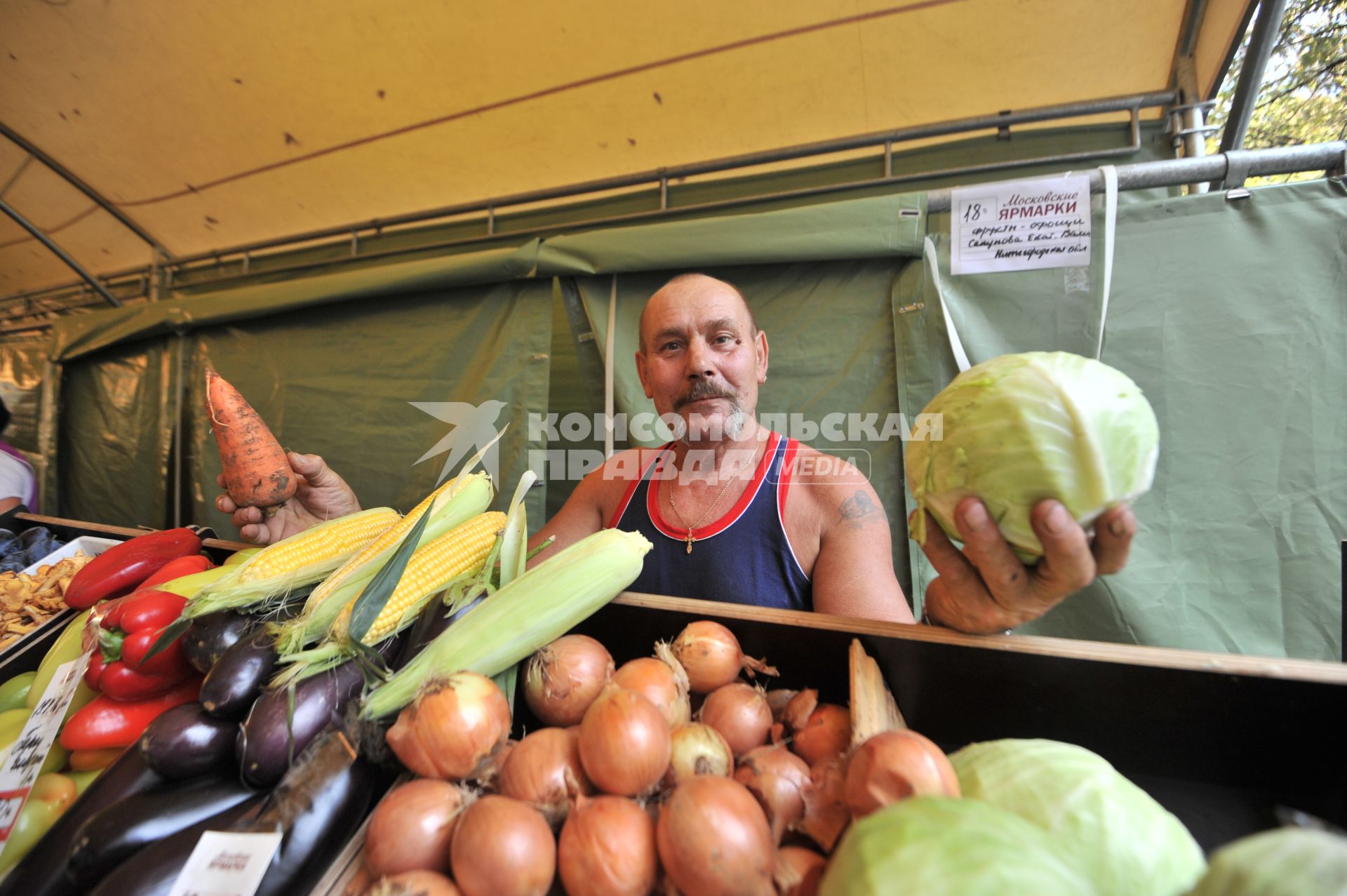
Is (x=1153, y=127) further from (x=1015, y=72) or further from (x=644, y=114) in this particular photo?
(x=644, y=114)

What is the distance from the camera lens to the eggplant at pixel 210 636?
865 millimetres

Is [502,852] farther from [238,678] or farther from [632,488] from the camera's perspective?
[632,488]

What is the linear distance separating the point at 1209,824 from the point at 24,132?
6.39 metres

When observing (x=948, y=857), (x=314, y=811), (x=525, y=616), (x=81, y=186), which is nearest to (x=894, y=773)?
(x=948, y=857)

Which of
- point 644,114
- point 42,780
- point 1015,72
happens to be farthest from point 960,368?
point 42,780

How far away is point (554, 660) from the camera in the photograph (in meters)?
0.82

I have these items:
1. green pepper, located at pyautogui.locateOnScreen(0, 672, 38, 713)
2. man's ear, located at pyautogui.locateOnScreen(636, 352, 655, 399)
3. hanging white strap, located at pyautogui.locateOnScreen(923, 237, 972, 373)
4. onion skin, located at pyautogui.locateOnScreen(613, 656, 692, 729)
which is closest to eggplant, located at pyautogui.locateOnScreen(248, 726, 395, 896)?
onion skin, located at pyautogui.locateOnScreen(613, 656, 692, 729)

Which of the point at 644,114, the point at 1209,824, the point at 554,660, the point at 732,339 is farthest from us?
the point at 644,114

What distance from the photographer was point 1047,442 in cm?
66

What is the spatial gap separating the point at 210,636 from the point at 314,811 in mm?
455

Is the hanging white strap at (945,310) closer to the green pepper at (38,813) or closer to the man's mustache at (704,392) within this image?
the man's mustache at (704,392)

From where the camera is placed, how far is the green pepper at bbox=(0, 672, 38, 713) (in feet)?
3.75

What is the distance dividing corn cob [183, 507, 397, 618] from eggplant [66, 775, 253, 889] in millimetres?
332

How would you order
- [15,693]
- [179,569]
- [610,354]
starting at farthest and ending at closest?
[610,354] < [179,569] < [15,693]
